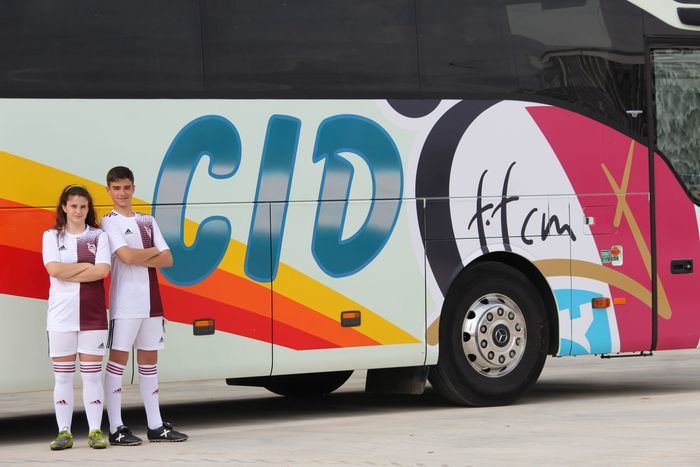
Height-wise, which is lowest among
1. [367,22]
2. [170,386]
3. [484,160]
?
[170,386]

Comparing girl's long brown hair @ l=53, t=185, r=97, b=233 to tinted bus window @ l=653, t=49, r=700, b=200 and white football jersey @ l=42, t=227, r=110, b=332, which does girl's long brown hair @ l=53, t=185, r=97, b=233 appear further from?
tinted bus window @ l=653, t=49, r=700, b=200

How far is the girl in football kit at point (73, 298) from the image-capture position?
11.5 m

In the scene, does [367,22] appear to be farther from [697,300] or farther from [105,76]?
[697,300]

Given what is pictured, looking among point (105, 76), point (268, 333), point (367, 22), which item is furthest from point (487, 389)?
point (105, 76)

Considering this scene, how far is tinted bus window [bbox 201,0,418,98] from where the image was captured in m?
12.6

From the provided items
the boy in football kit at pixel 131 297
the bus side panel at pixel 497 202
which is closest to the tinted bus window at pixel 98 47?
the boy in football kit at pixel 131 297

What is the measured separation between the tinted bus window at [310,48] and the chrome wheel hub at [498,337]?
6.48ft

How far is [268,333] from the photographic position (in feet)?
41.8

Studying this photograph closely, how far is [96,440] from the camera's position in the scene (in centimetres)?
1153

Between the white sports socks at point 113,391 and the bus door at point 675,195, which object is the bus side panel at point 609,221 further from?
the white sports socks at point 113,391

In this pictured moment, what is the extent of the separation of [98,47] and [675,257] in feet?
18.1

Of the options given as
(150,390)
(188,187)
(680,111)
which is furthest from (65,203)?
(680,111)

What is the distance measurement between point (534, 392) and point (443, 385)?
6.97 feet

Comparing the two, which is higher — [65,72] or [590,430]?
[65,72]
